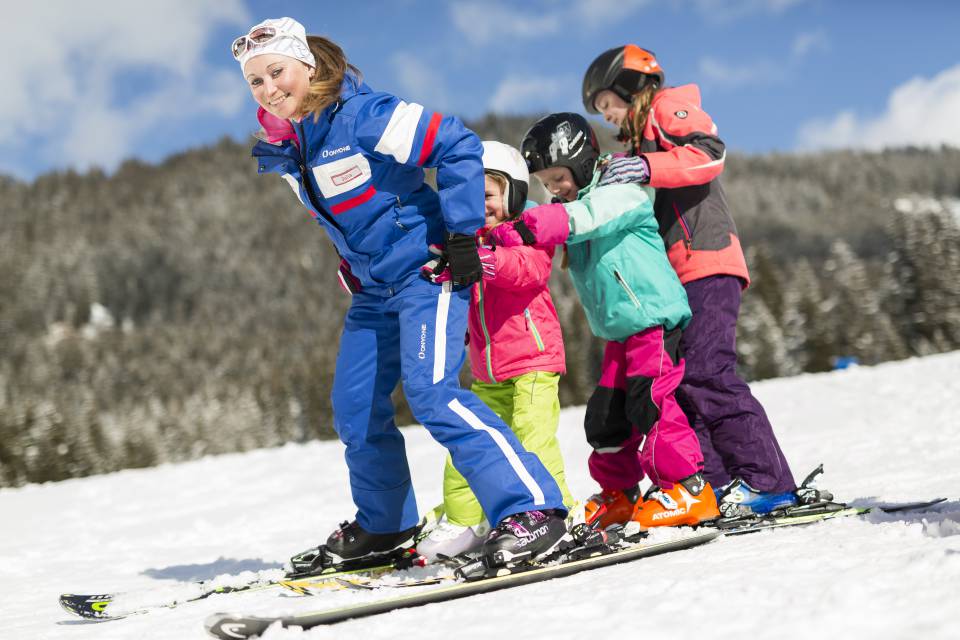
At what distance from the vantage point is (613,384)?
451 cm

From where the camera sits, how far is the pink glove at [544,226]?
4.14 m

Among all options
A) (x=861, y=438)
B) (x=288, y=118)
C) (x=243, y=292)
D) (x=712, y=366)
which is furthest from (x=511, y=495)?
(x=243, y=292)

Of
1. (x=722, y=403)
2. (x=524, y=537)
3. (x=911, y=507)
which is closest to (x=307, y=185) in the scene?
(x=524, y=537)

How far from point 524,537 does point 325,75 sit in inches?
84.0

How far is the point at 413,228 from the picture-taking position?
3.81 meters

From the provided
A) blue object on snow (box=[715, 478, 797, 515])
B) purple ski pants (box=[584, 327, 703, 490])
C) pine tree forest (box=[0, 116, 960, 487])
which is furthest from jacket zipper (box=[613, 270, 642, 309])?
pine tree forest (box=[0, 116, 960, 487])

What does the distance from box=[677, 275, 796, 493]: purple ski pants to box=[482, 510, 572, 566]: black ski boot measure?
1207 millimetres

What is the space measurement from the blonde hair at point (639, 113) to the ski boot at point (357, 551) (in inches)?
92.4

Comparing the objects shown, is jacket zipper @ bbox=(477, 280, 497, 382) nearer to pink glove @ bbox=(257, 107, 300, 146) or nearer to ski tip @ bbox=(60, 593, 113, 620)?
pink glove @ bbox=(257, 107, 300, 146)

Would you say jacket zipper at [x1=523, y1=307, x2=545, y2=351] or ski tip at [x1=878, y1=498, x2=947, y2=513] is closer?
ski tip at [x1=878, y1=498, x2=947, y2=513]

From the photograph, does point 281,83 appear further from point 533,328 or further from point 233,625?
point 233,625

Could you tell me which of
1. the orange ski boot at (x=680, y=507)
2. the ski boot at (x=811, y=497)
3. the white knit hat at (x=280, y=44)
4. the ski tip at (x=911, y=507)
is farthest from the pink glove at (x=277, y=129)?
the ski tip at (x=911, y=507)

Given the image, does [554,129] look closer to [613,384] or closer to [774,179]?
[613,384]

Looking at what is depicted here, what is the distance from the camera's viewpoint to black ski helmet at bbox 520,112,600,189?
4.57 meters
